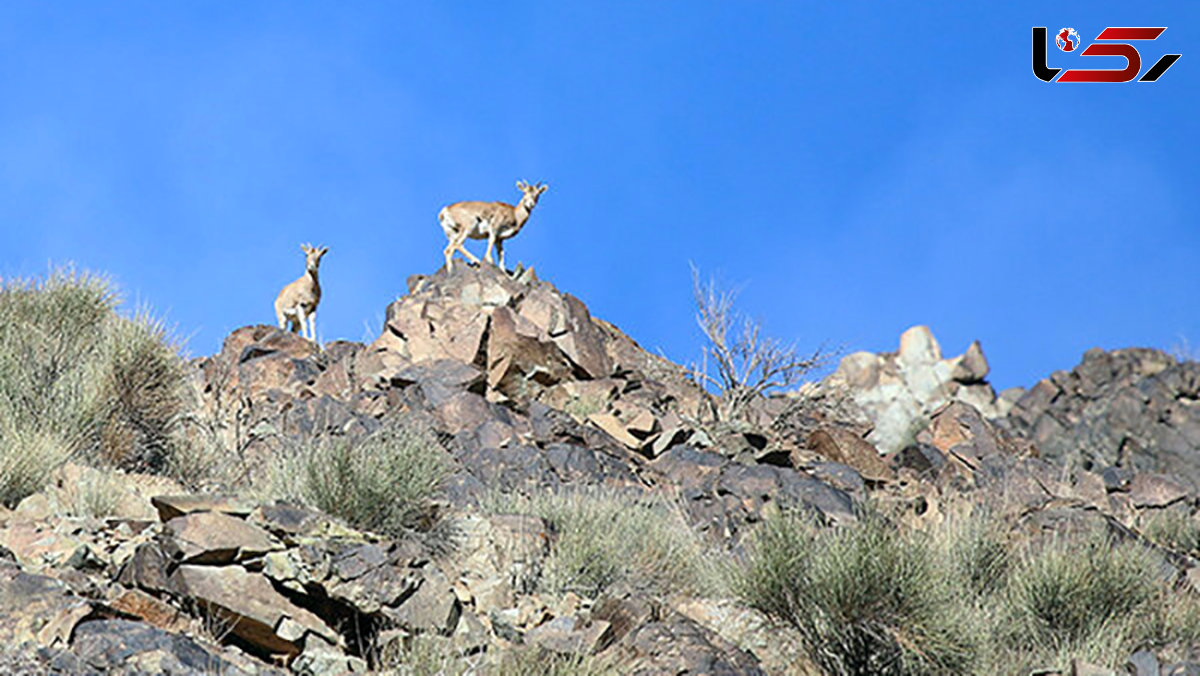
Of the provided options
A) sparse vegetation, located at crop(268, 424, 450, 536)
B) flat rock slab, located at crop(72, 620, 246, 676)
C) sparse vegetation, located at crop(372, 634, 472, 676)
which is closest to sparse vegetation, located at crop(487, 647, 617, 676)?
sparse vegetation, located at crop(372, 634, 472, 676)

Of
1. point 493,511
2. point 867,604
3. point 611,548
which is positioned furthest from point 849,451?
point 867,604

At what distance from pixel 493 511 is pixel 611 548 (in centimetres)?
169

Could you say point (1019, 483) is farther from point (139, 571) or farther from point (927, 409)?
point (927, 409)

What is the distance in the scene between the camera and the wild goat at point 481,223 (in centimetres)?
2416

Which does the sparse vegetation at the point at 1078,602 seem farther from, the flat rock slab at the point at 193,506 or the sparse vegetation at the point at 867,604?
the flat rock slab at the point at 193,506

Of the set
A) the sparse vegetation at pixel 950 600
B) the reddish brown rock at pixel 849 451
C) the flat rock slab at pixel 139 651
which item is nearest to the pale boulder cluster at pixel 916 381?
the reddish brown rock at pixel 849 451

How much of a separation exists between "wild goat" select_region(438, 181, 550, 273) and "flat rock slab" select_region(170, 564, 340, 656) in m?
14.8

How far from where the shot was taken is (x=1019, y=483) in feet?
59.7

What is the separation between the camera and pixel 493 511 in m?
13.0

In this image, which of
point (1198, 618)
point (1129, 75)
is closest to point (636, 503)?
point (1198, 618)

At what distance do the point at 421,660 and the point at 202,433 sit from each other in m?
6.78

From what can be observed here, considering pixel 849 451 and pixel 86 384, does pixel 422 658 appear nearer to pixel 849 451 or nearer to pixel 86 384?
pixel 86 384

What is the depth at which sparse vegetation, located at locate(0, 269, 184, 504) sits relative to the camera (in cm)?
1294

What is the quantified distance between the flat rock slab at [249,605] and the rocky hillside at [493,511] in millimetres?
17
